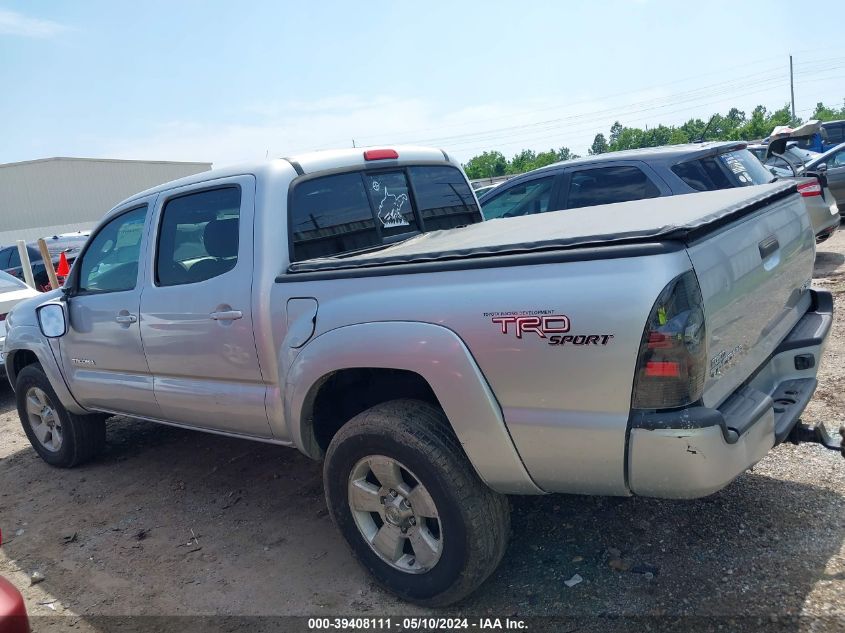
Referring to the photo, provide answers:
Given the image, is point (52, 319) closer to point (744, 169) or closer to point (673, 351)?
point (673, 351)

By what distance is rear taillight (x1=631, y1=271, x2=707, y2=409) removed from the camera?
2.12 metres

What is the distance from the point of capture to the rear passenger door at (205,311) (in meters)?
3.36

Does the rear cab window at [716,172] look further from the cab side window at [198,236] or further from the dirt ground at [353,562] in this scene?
the cab side window at [198,236]

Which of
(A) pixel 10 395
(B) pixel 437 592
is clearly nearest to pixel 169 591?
(B) pixel 437 592

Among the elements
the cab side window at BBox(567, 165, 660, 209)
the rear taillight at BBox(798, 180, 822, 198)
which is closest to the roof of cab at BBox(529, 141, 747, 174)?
the cab side window at BBox(567, 165, 660, 209)

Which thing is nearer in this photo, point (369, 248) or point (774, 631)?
point (774, 631)

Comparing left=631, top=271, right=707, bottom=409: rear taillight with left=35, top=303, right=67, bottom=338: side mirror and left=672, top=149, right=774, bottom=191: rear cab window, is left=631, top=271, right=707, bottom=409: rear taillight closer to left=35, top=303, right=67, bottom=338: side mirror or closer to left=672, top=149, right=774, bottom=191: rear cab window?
left=35, top=303, right=67, bottom=338: side mirror

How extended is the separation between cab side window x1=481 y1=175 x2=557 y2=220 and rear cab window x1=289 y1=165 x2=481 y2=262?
95.1 inches

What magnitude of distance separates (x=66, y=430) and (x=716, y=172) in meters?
5.92

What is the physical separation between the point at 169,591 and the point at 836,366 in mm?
4643

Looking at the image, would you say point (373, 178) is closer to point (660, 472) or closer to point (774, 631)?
point (660, 472)

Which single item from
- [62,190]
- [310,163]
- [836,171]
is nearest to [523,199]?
[310,163]

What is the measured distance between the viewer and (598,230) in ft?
8.47

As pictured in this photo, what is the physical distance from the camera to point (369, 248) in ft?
12.1
